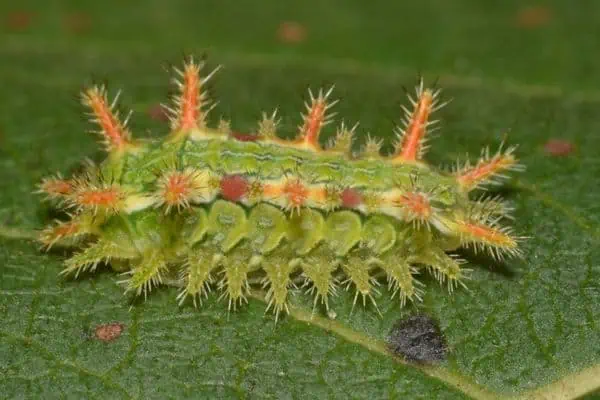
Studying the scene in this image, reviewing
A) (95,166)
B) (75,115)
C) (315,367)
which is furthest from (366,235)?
(75,115)

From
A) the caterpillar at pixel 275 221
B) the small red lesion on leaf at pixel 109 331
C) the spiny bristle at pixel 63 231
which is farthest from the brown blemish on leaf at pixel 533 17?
the small red lesion on leaf at pixel 109 331

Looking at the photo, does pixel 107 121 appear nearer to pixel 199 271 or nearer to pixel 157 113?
pixel 199 271

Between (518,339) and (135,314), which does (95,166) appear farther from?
(518,339)

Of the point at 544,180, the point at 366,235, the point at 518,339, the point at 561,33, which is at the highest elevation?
the point at 561,33

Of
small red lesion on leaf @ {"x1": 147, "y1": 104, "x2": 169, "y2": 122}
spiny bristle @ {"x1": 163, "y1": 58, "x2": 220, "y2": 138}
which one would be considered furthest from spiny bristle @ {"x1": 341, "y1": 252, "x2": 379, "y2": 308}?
small red lesion on leaf @ {"x1": 147, "y1": 104, "x2": 169, "y2": 122}

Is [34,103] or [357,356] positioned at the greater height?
[34,103]

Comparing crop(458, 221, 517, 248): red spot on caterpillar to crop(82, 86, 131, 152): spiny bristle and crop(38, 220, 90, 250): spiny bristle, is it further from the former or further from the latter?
crop(38, 220, 90, 250): spiny bristle

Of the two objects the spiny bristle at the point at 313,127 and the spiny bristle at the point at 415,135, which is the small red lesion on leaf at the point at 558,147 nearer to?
the spiny bristle at the point at 415,135

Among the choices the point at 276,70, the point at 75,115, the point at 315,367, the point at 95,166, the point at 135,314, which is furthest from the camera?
the point at 276,70
